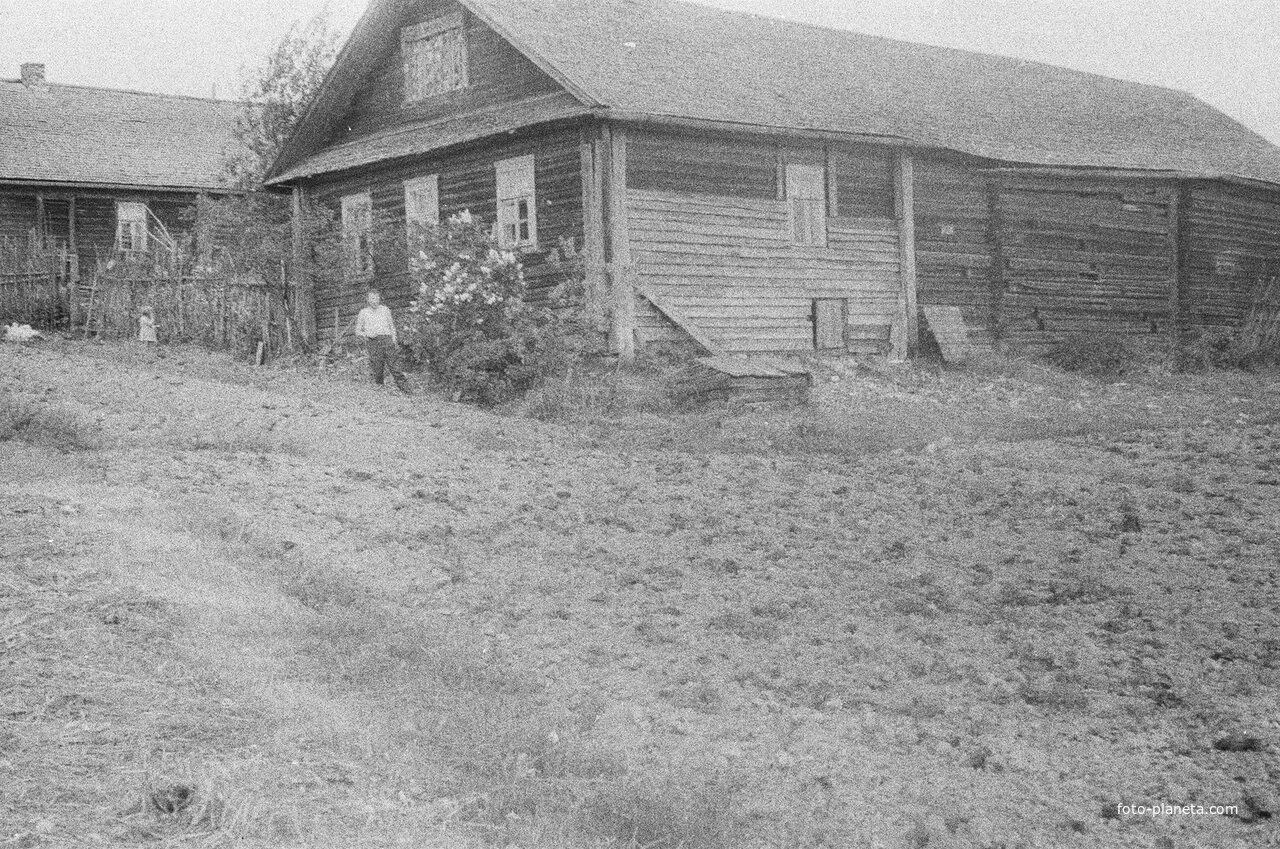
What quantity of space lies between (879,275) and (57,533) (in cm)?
1598

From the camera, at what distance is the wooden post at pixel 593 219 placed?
18578mm

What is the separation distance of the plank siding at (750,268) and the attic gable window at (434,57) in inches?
168

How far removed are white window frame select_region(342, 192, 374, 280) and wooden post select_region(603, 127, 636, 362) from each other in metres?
5.61

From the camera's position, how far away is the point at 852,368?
20.6 m

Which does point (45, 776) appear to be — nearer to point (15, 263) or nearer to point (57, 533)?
point (57, 533)

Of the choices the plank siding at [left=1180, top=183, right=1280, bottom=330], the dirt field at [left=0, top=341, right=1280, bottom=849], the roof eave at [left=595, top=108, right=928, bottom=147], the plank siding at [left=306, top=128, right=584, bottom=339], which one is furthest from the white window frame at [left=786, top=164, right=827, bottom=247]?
the dirt field at [left=0, top=341, right=1280, bottom=849]

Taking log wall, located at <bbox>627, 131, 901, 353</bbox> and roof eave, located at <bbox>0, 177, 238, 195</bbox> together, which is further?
roof eave, located at <bbox>0, 177, 238, 195</bbox>

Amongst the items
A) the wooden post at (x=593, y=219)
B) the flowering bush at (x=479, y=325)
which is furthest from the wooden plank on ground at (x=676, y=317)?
the flowering bush at (x=479, y=325)

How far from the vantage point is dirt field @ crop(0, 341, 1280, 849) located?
534 centimetres

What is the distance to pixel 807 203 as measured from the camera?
21.2 m

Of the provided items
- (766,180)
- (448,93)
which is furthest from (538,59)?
(766,180)

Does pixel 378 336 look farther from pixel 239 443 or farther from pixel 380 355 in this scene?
pixel 239 443

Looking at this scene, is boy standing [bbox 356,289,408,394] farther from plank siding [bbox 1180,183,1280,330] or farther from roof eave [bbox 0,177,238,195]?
plank siding [bbox 1180,183,1280,330]

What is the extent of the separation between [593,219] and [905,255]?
5.86m
